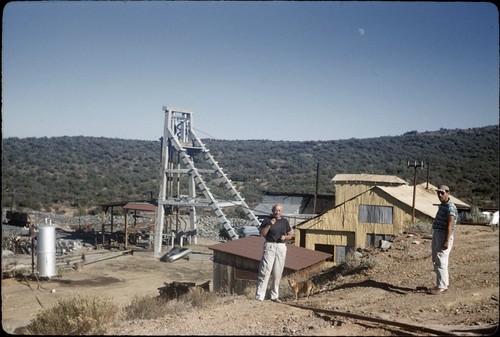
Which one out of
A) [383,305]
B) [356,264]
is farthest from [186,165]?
[383,305]

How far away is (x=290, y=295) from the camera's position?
33.2 ft

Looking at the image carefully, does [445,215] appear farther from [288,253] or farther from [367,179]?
[367,179]

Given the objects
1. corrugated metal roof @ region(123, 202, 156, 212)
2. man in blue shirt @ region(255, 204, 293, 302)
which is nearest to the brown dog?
man in blue shirt @ region(255, 204, 293, 302)

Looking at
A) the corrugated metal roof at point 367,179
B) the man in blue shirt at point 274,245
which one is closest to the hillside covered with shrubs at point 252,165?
the corrugated metal roof at point 367,179

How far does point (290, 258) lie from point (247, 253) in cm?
154

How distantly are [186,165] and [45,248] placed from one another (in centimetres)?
1050

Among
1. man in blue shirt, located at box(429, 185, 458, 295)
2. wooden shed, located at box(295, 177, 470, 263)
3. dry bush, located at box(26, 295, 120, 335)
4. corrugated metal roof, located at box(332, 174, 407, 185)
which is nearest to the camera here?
dry bush, located at box(26, 295, 120, 335)

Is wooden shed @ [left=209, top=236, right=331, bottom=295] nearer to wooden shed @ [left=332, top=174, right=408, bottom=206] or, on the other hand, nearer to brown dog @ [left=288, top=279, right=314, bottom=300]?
brown dog @ [left=288, top=279, right=314, bottom=300]

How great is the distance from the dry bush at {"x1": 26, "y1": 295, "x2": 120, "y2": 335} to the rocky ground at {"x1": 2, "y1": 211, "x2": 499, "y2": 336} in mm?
453

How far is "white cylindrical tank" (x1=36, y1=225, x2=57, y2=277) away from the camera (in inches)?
589

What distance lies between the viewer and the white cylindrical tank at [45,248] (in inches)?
589

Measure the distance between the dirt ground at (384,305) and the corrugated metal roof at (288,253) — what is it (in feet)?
5.09

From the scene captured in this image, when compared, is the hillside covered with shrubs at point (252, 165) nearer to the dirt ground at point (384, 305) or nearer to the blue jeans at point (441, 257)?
the dirt ground at point (384, 305)

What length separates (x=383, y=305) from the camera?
7609mm
